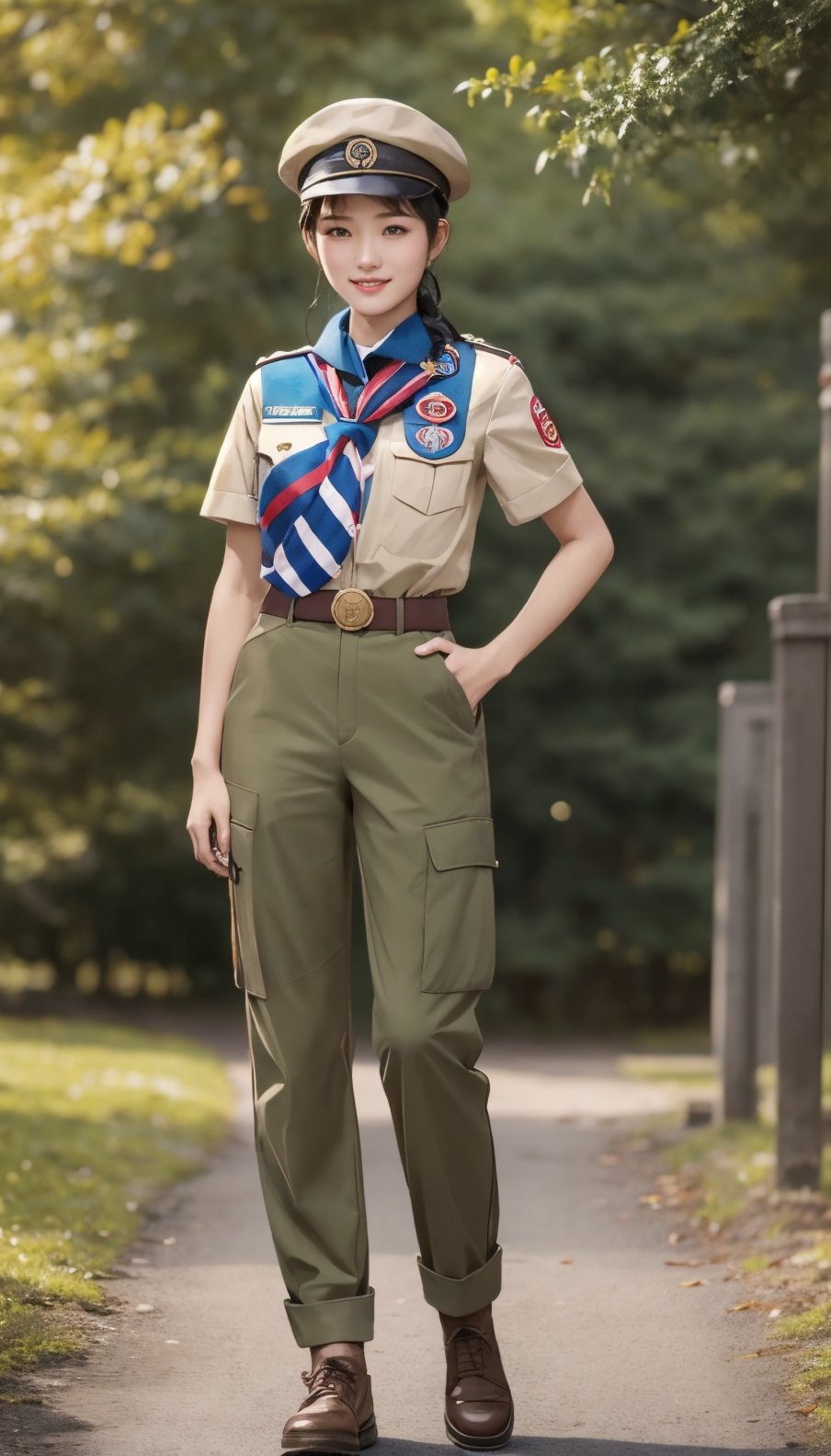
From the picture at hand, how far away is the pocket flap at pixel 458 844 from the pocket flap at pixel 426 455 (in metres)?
0.65

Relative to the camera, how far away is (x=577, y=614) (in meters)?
21.5

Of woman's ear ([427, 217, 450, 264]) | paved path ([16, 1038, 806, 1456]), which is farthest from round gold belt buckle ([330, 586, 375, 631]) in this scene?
paved path ([16, 1038, 806, 1456])

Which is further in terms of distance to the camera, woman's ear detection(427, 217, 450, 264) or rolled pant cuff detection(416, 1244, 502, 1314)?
woman's ear detection(427, 217, 450, 264)

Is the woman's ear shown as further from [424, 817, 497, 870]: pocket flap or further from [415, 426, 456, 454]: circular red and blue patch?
[424, 817, 497, 870]: pocket flap

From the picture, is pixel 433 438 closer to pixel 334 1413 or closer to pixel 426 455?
pixel 426 455

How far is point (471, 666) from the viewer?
359cm

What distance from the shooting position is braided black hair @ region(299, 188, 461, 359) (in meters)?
3.64

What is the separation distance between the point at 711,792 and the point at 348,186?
60.6 feet

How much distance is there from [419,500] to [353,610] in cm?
23

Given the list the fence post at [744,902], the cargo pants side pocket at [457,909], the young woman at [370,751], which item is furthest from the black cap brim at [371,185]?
the fence post at [744,902]

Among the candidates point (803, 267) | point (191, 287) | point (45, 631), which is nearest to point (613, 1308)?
point (803, 267)

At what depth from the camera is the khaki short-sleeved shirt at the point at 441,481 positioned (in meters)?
3.57

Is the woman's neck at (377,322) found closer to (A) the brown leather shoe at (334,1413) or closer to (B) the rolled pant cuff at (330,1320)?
(B) the rolled pant cuff at (330,1320)

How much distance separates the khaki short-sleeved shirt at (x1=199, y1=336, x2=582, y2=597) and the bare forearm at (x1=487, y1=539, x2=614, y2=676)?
11 cm
